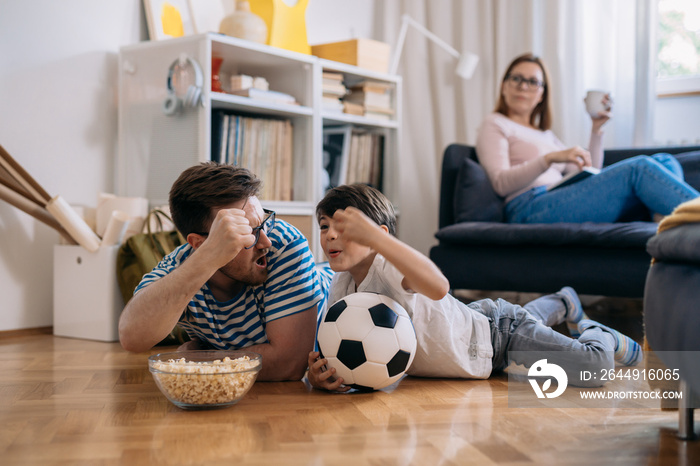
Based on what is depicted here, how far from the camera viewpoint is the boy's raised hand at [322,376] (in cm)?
157

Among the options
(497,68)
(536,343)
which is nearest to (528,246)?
(536,343)

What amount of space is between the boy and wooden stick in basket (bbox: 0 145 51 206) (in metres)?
1.32

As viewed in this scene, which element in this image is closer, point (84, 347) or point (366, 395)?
point (366, 395)

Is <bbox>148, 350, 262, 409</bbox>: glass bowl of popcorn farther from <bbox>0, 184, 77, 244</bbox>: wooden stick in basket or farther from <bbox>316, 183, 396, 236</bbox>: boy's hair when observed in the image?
<bbox>0, 184, 77, 244</bbox>: wooden stick in basket

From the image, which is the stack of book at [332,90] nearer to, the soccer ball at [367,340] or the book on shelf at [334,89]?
the book on shelf at [334,89]

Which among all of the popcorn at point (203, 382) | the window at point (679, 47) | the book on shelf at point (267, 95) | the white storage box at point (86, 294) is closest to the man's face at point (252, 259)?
the popcorn at point (203, 382)

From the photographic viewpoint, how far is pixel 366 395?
1.60m

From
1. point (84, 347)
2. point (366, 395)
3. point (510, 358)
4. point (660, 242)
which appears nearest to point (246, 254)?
point (366, 395)

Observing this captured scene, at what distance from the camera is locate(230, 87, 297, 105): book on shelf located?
2.85m

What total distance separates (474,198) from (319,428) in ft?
6.28

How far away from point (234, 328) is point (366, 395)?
1.25 ft

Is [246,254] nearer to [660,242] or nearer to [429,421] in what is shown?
[429,421]

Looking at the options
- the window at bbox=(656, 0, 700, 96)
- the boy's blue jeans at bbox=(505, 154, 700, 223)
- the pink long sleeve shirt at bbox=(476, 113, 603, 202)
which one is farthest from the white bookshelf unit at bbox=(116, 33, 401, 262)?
the window at bbox=(656, 0, 700, 96)

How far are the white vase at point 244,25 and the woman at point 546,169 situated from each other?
3.76ft
